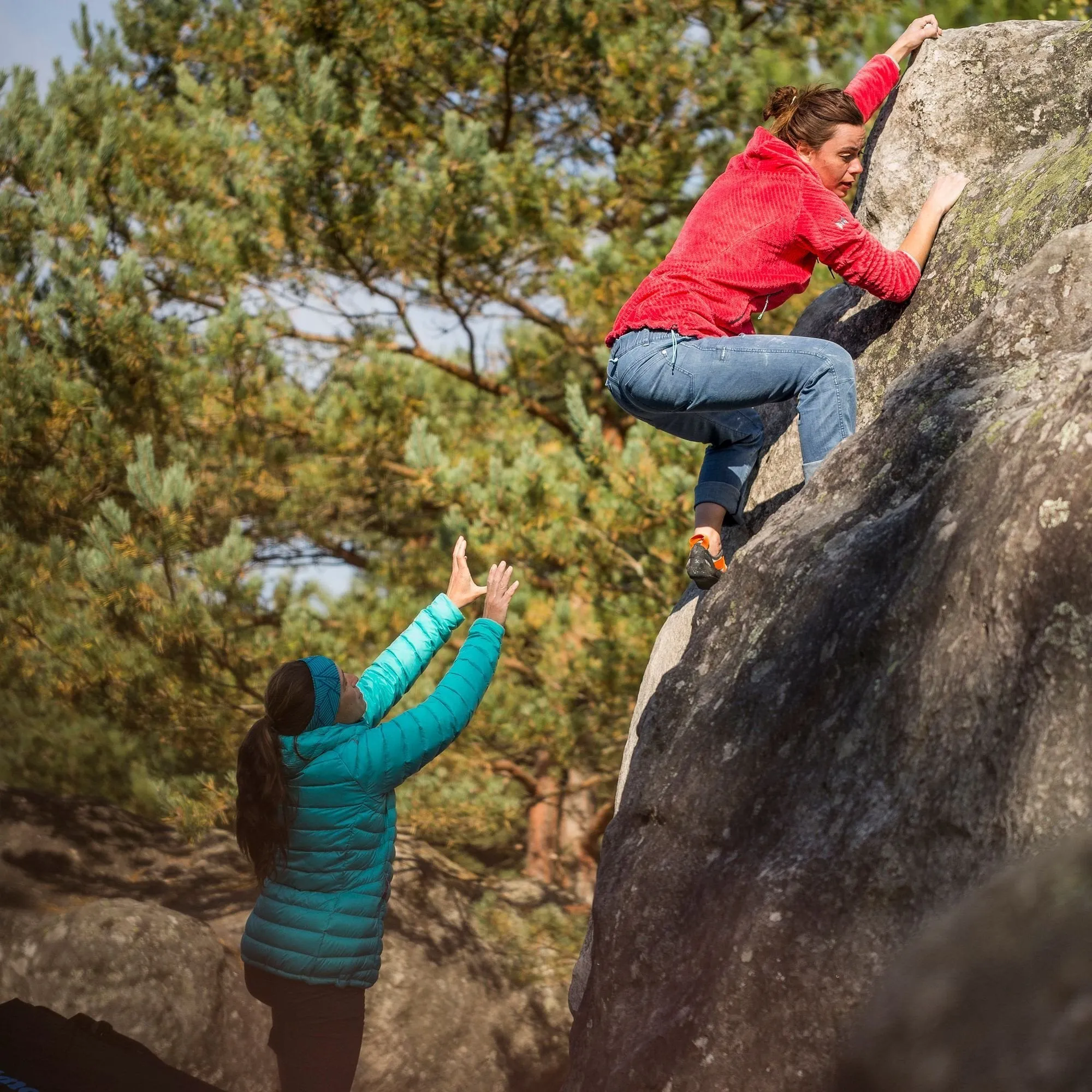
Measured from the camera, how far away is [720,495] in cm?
327

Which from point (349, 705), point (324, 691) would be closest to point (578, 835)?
point (349, 705)

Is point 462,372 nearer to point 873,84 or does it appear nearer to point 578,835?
point 578,835

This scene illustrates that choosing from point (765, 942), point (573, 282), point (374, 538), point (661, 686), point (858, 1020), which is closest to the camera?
point (858, 1020)

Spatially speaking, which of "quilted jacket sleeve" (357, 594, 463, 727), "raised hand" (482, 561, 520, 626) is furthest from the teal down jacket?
"raised hand" (482, 561, 520, 626)

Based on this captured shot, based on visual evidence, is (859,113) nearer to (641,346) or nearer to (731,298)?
(731,298)

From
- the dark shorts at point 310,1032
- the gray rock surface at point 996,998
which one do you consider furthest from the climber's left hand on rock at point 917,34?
the dark shorts at point 310,1032

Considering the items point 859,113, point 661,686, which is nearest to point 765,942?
point 661,686

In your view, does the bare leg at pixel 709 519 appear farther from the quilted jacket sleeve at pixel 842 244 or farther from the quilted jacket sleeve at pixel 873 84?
the quilted jacket sleeve at pixel 873 84

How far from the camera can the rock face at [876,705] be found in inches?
72.3

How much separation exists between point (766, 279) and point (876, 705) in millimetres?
1342

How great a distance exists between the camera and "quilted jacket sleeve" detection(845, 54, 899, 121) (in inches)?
127

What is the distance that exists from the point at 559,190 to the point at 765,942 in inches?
241

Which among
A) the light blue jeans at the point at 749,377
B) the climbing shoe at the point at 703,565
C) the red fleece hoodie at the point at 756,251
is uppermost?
the red fleece hoodie at the point at 756,251

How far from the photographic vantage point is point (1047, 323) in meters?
2.41
